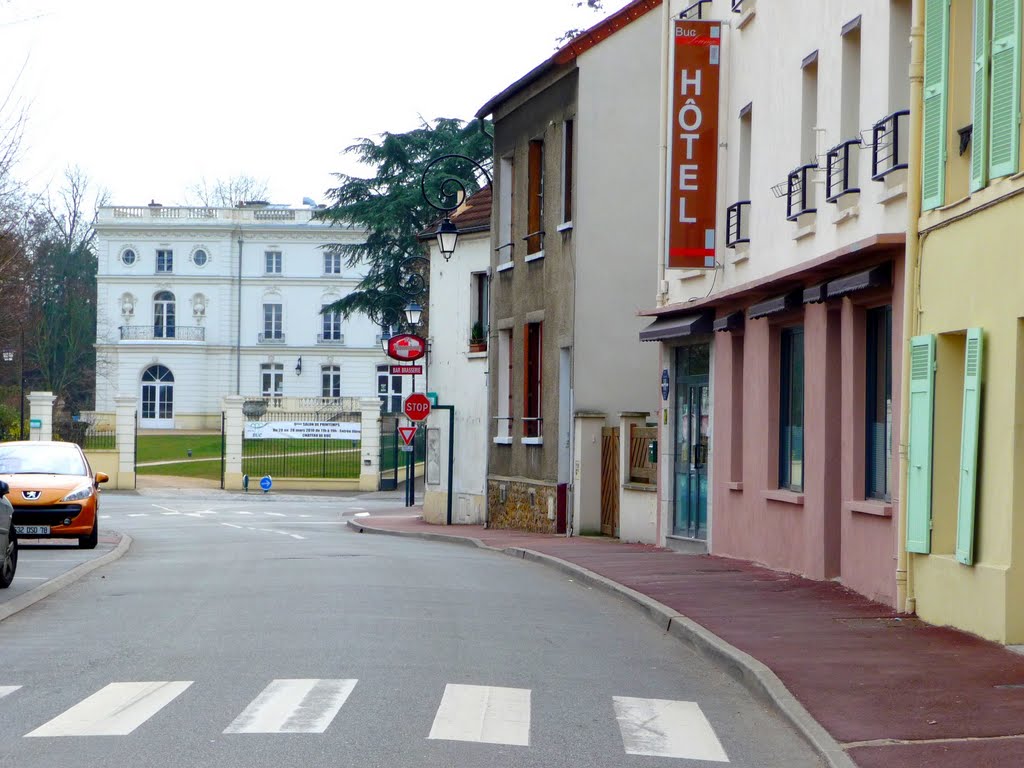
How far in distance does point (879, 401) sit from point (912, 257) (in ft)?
7.49

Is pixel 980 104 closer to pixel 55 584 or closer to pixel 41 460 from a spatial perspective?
pixel 55 584

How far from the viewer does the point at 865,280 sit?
14.3 meters

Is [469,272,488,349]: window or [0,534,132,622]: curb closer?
[0,534,132,622]: curb

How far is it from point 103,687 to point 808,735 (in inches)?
165

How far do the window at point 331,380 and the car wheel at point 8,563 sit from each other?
77908 millimetres

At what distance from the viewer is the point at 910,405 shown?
1323 cm

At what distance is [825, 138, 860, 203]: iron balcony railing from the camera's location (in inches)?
609

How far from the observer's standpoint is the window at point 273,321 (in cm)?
9288

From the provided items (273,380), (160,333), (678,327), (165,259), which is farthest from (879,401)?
(273,380)

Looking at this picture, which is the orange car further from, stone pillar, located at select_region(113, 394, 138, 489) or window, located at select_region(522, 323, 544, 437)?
stone pillar, located at select_region(113, 394, 138, 489)

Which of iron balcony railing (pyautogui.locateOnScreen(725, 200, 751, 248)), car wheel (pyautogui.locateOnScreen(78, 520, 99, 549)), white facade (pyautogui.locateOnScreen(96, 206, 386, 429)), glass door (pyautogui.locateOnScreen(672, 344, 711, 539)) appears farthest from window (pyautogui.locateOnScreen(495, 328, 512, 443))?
white facade (pyautogui.locateOnScreen(96, 206, 386, 429))

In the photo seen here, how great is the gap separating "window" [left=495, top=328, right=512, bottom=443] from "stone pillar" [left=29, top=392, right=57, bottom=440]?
24.3 metres

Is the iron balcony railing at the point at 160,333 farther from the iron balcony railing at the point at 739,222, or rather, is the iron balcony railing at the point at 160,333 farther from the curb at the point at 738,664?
the curb at the point at 738,664

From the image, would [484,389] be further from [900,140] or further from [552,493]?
[900,140]
